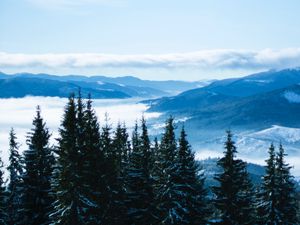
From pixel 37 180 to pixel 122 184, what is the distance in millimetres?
7392

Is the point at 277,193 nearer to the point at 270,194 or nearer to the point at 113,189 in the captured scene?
the point at 270,194

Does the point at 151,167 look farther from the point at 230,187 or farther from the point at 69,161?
the point at 69,161

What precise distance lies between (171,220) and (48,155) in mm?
12279

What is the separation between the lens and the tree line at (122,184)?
3381 centimetres

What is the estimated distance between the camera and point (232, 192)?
39.8 metres

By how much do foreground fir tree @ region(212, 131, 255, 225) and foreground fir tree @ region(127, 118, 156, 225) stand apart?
19.4ft

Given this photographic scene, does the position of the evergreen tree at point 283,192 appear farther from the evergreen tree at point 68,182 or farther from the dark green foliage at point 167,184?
the evergreen tree at point 68,182

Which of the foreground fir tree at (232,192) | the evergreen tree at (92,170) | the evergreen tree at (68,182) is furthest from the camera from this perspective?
the foreground fir tree at (232,192)

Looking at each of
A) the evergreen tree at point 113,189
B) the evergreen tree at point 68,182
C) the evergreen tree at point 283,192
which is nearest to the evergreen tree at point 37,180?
the evergreen tree at point 113,189

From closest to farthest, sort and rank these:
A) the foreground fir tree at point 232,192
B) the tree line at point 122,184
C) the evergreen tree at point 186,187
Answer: the tree line at point 122,184
the evergreen tree at point 186,187
the foreground fir tree at point 232,192

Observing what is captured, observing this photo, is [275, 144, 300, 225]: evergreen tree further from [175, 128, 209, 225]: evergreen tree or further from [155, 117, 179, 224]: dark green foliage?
[155, 117, 179, 224]: dark green foliage

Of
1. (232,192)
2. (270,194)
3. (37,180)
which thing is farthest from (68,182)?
(270,194)

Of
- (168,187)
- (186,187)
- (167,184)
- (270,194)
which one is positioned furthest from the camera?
(270,194)

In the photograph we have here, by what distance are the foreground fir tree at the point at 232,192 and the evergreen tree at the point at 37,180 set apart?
576 inches
